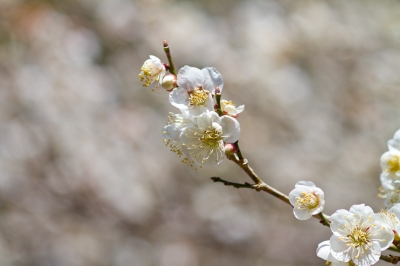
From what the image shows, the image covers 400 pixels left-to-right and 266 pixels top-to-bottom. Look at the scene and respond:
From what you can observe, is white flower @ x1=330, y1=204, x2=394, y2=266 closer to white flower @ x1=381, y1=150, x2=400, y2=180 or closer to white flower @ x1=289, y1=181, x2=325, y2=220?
white flower @ x1=289, y1=181, x2=325, y2=220

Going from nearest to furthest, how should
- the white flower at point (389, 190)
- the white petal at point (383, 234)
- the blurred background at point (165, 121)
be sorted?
the white petal at point (383, 234) → the white flower at point (389, 190) → the blurred background at point (165, 121)

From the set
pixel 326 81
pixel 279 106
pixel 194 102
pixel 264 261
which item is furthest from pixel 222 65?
pixel 194 102

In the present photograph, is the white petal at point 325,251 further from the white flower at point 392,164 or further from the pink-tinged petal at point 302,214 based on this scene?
the white flower at point 392,164

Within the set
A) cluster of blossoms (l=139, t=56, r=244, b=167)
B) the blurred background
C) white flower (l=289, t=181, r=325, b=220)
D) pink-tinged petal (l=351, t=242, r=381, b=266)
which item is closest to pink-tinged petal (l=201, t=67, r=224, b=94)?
cluster of blossoms (l=139, t=56, r=244, b=167)

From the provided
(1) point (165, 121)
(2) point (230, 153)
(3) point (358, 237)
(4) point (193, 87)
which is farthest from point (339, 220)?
(1) point (165, 121)

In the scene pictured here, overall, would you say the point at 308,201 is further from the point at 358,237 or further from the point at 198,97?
the point at 198,97

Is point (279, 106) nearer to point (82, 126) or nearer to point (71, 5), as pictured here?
point (82, 126)

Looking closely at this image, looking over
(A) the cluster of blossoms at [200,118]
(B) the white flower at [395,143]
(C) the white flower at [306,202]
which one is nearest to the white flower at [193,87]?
(A) the cluster of blossoms at [200,118]
